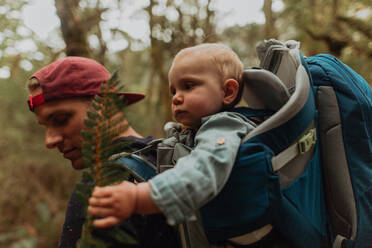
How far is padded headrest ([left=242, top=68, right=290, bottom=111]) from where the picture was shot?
3.31 ft

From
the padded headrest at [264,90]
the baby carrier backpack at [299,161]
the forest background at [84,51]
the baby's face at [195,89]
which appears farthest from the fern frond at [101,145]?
the forest background at [84,51]

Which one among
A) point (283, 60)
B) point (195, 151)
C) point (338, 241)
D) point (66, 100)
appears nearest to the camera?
point (195, 151)

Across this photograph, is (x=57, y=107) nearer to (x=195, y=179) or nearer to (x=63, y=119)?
(x=63, y=119)

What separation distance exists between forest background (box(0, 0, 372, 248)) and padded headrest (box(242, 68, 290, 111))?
1.48 meters

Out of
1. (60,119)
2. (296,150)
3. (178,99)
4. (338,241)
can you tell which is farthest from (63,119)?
(338,241)

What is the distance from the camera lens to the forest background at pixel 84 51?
10.5ft

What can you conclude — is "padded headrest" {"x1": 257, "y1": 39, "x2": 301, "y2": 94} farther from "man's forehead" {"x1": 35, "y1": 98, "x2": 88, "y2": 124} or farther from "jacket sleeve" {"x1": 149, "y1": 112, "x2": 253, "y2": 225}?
"man's forehead" {"x1": 35, "y1": 98, "x2": 88, "y2": 124}

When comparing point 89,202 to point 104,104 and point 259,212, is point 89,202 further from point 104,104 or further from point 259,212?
point 259,212

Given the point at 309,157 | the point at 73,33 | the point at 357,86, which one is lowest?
the point at 309,157

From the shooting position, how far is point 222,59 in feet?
3.81

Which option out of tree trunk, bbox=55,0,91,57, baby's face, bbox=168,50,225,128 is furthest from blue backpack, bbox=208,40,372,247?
tree trunk, bbox=55,0,91,57

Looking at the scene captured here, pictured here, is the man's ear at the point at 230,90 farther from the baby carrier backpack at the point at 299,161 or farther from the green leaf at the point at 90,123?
the green leaf at the point at 90,123

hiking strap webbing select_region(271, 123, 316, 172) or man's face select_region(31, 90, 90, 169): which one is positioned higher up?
man's face select_region(31, 90, 90, 169)

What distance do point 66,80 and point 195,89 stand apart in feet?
2.07
